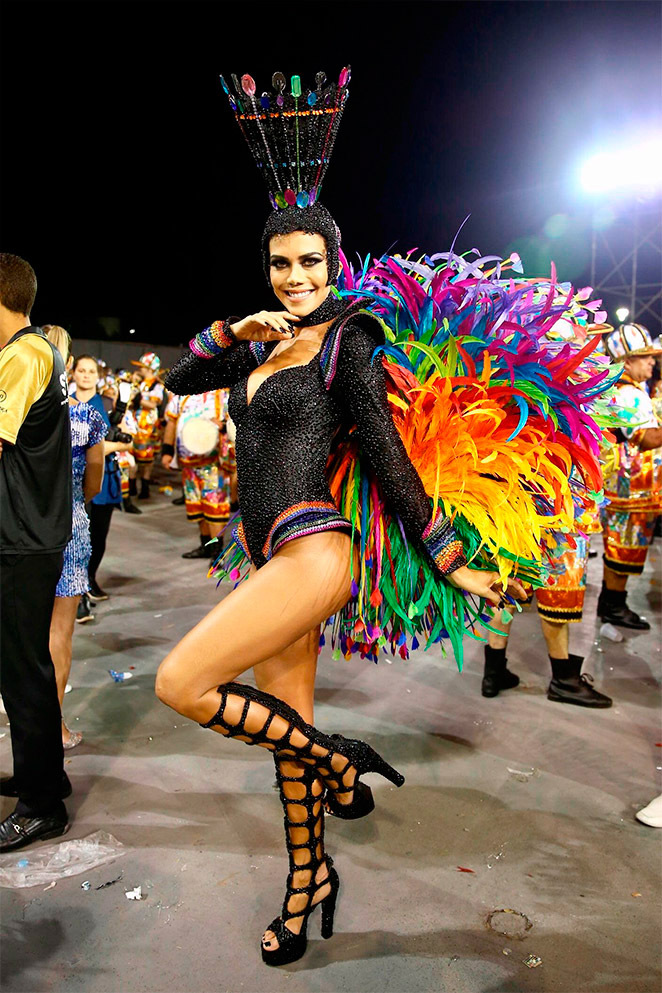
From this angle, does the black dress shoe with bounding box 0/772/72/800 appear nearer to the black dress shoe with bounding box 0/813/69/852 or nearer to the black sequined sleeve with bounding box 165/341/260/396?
the black dress shoe with bounding box 0/813/69/852

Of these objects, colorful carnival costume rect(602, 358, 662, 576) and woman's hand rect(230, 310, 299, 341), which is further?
colorful carnival costume rect(602, 358, 662, 576)

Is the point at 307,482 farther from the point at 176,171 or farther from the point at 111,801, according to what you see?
the point at 176,171

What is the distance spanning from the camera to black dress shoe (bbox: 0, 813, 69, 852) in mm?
2240

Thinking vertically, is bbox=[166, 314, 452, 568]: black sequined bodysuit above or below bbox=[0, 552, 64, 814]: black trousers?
above

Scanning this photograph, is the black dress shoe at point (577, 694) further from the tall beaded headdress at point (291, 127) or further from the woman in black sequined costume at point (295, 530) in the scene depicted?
the tall beaded headdress at point (291, 127)

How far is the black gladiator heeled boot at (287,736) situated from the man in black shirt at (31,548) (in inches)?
37.5

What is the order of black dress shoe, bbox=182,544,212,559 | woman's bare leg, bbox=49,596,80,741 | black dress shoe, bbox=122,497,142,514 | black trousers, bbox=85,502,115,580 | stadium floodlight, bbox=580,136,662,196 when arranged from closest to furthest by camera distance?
woman's bare leg, bbox=49,596,80,741 → black trousers, bbox=85,502,115,580 → black dress shoe, bbox=182,544,212,559 → black dress shoe, bbox=122,497,142,514 → stadium floodlight, bbox=580,136,662,196

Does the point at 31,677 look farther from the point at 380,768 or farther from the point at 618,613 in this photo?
the point at 618,613

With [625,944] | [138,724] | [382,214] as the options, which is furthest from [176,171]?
[625,944]

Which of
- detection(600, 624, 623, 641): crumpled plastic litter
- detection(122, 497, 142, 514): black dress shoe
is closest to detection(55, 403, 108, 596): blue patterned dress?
detection(600, 624, 623, 641): crumpled plastic litter

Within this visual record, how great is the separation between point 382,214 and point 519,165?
208cm

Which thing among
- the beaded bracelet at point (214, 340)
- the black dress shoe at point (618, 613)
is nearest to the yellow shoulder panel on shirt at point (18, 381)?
the beaded bracelet at point (214, 340)

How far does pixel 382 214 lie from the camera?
32.5ft

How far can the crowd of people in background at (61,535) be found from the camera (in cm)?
218
